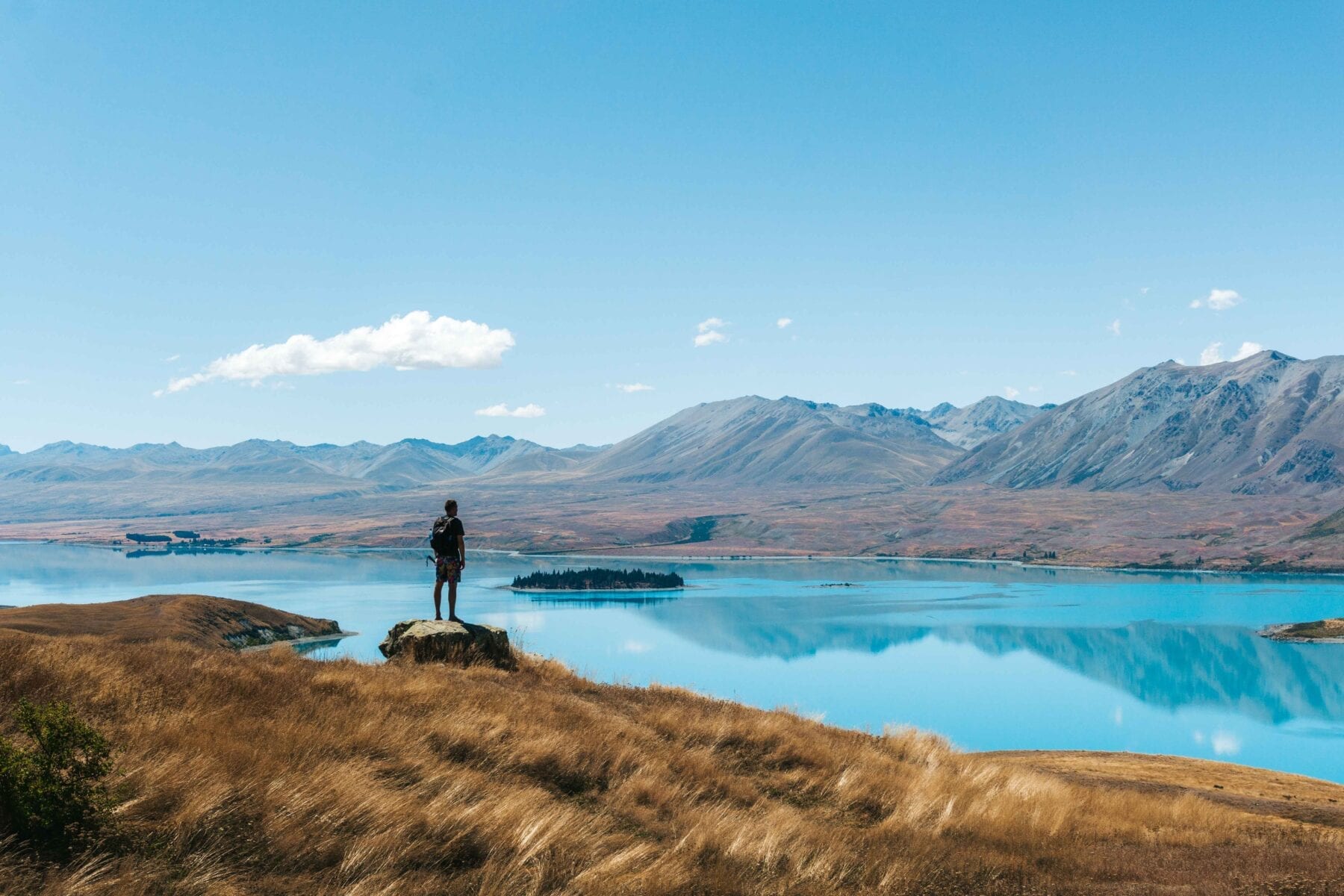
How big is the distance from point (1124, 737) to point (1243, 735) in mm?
9731

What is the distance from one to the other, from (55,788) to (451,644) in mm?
12924

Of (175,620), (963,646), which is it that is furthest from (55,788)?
(963,646)

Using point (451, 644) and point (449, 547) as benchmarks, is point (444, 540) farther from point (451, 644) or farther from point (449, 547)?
point (451, 644)

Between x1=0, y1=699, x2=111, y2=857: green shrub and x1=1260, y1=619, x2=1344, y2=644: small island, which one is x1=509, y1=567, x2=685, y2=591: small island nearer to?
x1=1260, y1=619, x2=1344, y2=644: small island

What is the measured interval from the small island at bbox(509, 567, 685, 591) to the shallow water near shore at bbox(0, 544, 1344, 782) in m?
5.36

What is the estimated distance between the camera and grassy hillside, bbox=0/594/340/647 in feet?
229

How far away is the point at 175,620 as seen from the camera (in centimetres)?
7956

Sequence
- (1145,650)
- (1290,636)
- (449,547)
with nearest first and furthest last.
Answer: (449,547) < (1145,650) < (1290,636)

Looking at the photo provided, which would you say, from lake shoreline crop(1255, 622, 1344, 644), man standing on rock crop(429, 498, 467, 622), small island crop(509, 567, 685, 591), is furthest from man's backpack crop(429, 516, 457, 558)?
small island crop(509, 567, 685, 591)

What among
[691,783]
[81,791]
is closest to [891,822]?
[691,783]

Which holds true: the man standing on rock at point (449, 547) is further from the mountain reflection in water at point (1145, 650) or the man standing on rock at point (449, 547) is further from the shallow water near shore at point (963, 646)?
the mountain reflection in water at point (1145, 650)

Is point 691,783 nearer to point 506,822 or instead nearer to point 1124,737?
point 506,822

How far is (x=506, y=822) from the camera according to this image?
9.41 m

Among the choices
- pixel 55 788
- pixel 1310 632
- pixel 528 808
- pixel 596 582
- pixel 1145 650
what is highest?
pixel 55 788
